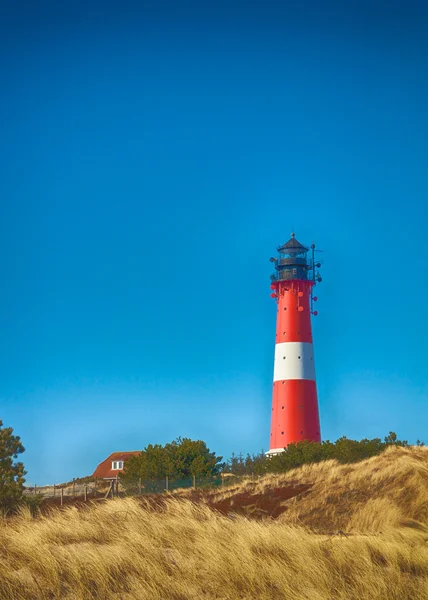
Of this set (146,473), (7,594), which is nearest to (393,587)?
(7,594)

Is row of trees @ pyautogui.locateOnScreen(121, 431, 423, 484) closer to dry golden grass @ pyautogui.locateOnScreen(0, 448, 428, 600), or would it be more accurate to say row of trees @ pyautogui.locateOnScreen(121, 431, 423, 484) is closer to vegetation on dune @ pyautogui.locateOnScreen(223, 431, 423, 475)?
vegetation on dune @ pyautogui.locateOnScreen(223, 431, 423, 475)

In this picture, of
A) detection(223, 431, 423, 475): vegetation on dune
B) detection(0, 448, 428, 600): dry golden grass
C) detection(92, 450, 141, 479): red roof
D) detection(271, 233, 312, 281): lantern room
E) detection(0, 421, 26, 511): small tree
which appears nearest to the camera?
detection(0, 448, 428, 600): dry golden grass

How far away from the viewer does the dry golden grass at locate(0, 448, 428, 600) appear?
45.5 ft

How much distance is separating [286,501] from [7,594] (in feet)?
60.7

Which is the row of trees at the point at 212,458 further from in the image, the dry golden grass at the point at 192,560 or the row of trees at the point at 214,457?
the dry golden grass at the point at 192,560

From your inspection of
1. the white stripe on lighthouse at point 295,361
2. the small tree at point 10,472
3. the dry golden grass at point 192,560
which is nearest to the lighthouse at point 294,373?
the white stripe on lighthouse at point 295,361

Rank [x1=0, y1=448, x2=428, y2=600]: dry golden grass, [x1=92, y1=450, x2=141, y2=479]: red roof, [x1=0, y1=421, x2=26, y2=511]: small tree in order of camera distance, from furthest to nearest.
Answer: [x1=92, y1=450, x2=141, y2=479]: red roof → [x1=0, y1=421, x2=26, y2=511]: small tree → [x1=0, y1=448, x2=428, y2=600]: dry golden grass

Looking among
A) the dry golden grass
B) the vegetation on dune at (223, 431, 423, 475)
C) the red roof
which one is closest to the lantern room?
the vegetation on dune at (223, 431, 423, 475)

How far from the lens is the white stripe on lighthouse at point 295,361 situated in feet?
190

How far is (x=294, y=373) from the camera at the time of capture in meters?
57.9

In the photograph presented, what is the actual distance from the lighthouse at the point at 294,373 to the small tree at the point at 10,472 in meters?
24.4

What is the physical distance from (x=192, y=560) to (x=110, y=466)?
2667 inches

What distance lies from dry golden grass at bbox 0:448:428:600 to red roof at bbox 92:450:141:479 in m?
58.0

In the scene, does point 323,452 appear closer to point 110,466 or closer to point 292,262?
point 292,262
